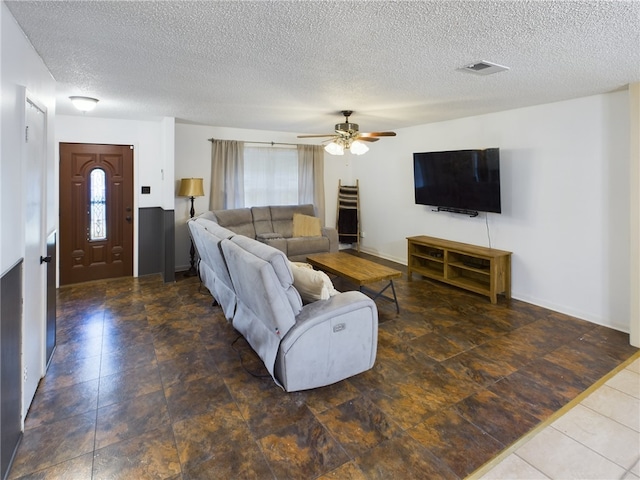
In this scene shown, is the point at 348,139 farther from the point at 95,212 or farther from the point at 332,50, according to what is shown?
the point at 95,212

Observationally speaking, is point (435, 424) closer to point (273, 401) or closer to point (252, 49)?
point (273, 401)

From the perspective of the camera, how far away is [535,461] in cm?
187

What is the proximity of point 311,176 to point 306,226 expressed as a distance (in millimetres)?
1293

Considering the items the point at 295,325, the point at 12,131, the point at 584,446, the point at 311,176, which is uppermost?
the point at 311,176

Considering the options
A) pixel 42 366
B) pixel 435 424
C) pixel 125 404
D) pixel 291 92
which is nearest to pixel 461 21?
pixel 291 92

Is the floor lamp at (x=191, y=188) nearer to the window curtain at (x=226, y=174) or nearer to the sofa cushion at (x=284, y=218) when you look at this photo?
the window curtain at (x=226, y=174)

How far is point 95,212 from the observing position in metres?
5.00

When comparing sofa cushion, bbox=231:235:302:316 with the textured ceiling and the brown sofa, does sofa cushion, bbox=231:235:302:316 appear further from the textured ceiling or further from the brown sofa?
the brown sofa

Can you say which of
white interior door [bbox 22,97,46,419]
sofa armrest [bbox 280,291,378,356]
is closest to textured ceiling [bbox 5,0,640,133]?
white interior door [bbox 22,97,46,419]

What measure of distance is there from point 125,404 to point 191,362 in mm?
595

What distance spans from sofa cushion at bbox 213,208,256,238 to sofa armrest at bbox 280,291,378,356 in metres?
3.43

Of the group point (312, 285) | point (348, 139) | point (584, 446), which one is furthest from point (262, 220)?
point (584, 446)

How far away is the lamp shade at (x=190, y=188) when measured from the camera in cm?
530

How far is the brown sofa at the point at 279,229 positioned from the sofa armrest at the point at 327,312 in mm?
2886
